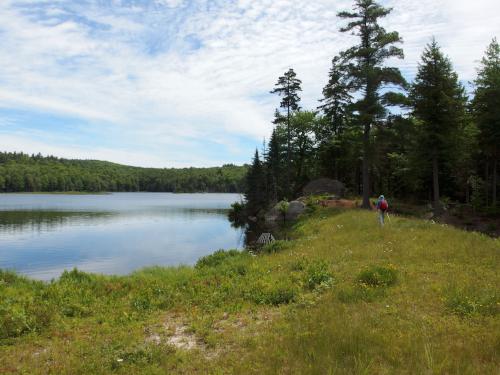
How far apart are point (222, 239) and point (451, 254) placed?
26.1 metres

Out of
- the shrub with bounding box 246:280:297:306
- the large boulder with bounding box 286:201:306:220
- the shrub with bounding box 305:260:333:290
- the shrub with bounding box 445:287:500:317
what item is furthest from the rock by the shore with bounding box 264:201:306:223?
the shrub with bounding box 445:287:500:317

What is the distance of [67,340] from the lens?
804 cm

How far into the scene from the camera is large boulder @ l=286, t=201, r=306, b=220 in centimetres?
3712

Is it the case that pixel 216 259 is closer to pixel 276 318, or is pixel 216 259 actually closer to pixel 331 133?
pixel 276 318

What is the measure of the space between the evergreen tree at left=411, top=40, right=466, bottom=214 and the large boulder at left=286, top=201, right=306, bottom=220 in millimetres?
12148

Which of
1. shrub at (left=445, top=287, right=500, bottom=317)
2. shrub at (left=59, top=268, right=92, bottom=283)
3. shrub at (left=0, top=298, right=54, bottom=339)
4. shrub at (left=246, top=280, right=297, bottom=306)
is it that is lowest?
shrub at (left=59, top=268, right=92, bottom=283)

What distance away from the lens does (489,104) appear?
30.7m

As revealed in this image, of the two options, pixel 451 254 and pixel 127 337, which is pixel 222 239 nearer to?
pixel 451 254

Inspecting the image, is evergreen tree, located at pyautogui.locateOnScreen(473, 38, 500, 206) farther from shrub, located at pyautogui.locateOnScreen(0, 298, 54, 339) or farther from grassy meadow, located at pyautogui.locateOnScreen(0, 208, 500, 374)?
shrub, located at pyautogui.locateOnScreen(0, 298, 54, 339)

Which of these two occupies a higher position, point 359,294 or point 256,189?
point 256,189

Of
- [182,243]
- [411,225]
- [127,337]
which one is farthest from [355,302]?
[182,243]

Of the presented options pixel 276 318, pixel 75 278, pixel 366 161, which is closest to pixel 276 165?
pixel 366 161

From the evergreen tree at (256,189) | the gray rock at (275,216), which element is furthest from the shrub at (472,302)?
the evergreen tree at (256,189)

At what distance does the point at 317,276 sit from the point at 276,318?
10.3 feet
